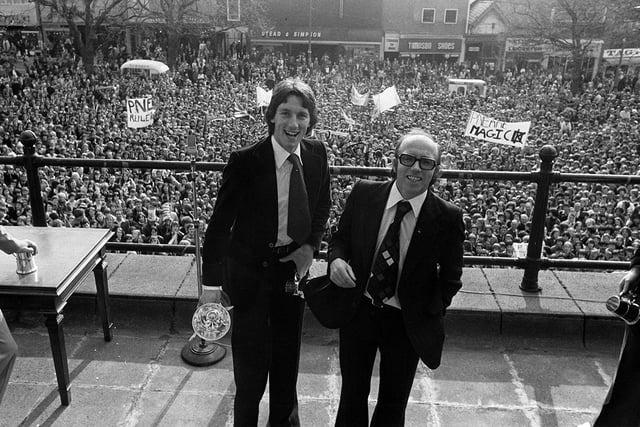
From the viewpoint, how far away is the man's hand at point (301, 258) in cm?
247

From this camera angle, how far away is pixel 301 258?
2490mm

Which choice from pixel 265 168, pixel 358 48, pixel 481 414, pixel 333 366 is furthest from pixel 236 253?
pixel 358 48

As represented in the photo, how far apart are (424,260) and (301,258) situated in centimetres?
57

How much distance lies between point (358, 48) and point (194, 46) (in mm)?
13506

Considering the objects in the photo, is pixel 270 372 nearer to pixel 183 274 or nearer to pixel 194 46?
pixel 183 274

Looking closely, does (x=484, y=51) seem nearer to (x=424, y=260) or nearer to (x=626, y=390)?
(x=626, y=390)

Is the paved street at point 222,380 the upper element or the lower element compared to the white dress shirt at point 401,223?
lower

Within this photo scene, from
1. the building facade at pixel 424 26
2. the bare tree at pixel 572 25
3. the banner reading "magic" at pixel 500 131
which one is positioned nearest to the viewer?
the banner reading "magic" at pixel 500 131

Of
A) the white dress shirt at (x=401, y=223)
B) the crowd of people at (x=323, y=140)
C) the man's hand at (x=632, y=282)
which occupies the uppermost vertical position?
the white dress shirt at (x=401, y=223)

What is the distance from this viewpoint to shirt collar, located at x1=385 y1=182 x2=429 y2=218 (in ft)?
7.47

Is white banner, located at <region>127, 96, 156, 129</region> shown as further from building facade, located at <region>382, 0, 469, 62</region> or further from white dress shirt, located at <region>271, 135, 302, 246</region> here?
building facade, located at <region>382, 0, 469, 62</region>

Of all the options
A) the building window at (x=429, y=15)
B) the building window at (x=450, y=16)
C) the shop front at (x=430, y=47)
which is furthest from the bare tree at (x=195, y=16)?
the building window at (x=450, y=16)

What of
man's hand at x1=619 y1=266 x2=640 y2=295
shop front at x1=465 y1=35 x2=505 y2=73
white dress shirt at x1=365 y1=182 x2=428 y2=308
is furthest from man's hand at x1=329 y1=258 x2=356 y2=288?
shop front at x1=465 y1=35 x2=505 y2=73

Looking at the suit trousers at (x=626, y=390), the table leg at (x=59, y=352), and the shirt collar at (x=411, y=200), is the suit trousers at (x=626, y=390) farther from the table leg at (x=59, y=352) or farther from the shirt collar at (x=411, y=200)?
the table leg at (x=59, y=352)
